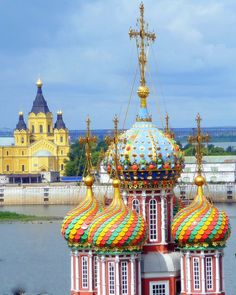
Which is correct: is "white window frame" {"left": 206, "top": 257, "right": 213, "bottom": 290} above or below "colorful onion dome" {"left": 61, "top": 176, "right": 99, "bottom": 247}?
below

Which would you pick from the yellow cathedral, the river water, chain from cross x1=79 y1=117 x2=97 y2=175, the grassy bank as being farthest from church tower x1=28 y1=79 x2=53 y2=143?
chain from cross x1=79 y1=117 x2=97 y2=175

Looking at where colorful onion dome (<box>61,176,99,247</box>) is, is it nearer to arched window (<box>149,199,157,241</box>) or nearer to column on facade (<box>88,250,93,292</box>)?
column on facade (<box>88,250,93,292</box>)

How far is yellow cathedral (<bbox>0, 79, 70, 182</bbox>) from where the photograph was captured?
8544cm

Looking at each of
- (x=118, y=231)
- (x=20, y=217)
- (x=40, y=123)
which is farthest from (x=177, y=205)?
(x=40, y=123)

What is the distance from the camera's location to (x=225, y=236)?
52.4 ft

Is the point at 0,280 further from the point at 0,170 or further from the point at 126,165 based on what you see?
the point at 0,170

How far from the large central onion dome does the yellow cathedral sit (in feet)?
224

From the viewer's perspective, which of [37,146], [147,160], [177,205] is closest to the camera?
[147,160]

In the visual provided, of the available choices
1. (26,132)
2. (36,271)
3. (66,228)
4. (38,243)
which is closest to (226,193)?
(26,132)

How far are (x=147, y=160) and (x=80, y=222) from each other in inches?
49.8

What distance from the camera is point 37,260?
40375 millimetres

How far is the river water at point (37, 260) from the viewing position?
107 ft

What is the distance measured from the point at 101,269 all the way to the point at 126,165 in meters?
1.40

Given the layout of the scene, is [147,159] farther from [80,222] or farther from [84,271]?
[84,271]
